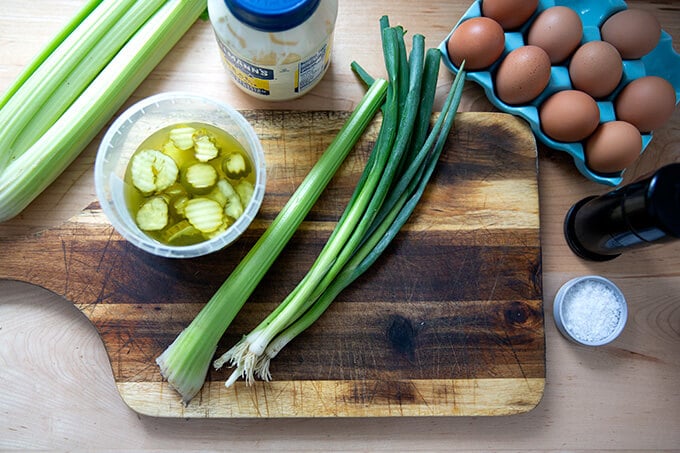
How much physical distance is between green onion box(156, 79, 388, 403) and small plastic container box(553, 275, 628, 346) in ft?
2.12

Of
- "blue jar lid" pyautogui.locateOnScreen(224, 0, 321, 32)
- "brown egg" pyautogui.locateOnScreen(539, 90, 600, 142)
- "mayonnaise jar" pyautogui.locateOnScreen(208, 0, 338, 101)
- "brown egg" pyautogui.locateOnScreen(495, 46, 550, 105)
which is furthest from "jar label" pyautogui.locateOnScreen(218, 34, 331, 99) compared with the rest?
"brown egg" pyautogui.locateOnScreen(539, 90, 600, 142)

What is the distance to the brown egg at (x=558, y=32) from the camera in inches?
47.3

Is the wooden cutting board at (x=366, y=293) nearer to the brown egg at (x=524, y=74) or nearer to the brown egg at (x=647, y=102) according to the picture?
the brown egg at (x=524, y=74)

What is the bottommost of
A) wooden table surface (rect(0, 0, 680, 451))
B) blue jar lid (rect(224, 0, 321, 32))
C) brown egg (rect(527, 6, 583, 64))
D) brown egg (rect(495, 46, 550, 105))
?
wooden table surface (rect(0, 0, 680, 451))

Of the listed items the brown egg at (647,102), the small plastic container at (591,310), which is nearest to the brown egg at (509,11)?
the brown egg at (647,102)

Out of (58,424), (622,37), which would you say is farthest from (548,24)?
(58,424)

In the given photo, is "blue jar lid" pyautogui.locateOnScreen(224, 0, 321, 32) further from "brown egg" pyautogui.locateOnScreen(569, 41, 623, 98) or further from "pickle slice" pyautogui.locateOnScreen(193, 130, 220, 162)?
"brown egg" pyautogui.locateOnScreen(569, 41, 623, 98)

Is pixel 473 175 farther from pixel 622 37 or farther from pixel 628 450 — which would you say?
pixel 628 450

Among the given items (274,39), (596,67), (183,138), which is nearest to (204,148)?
(183,138)

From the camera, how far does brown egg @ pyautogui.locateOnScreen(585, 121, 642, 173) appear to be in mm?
1198

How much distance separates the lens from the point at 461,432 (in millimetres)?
1271

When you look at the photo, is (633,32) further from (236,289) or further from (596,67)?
(236,289)

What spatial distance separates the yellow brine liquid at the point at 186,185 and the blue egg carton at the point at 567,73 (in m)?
0.60

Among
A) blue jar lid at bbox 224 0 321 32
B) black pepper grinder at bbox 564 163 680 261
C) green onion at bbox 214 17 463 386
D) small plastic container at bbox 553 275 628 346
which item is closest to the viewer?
blue jar lid at bbox 224 0 321 32
